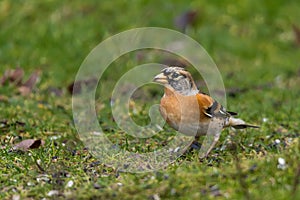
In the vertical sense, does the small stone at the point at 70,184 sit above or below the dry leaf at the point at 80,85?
below

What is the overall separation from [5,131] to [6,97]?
43.7 inches

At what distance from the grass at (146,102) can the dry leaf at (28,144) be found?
0.37 feet

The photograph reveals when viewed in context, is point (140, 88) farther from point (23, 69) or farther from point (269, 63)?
point (269, 63)

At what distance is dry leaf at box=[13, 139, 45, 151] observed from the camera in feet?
19.3

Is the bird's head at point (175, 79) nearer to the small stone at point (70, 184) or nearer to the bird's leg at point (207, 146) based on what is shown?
the bird's leg at point (207, 146)

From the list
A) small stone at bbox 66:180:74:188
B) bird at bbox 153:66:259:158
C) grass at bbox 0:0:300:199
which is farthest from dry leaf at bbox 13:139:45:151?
bird at bbox 153:66:259:158

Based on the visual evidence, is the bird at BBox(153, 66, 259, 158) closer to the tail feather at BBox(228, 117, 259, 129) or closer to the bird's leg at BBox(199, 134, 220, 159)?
the bird's leg at BBox(199, 134, 220, 159)

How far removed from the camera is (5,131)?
6.57 m

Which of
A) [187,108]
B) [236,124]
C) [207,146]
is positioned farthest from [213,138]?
[187,108]

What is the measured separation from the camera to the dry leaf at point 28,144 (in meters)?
5.89

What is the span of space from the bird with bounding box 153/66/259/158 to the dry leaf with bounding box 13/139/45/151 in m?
1.20

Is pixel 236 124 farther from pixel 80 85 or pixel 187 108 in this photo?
pixel 80 85

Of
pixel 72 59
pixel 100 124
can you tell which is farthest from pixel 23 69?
pixel 100 124

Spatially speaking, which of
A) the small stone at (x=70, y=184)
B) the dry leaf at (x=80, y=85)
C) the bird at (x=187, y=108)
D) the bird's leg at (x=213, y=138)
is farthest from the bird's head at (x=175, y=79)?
the dry leaf at (x=80, y=85)
